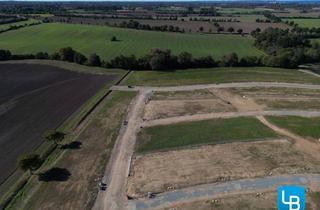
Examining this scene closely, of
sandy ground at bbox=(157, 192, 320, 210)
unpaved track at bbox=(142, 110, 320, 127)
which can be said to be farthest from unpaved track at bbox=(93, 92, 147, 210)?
sandy ground at bbox=(157, 192, 320, 210)

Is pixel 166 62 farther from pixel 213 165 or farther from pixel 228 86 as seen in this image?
pixel 213 165

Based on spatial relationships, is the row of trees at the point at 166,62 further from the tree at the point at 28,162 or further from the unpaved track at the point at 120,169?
the tree at the point at 28,162

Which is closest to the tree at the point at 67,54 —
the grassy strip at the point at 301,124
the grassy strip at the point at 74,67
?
the grassy strip at the point at 74,67

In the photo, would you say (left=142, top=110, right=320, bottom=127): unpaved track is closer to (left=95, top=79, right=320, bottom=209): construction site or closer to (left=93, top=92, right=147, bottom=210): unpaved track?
(left=95, top=79, right=320, bottom=209): construction site

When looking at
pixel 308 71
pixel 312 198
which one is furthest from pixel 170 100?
pixel 308 71

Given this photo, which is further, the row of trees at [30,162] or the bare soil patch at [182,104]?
the bare soil patch at [182,104]

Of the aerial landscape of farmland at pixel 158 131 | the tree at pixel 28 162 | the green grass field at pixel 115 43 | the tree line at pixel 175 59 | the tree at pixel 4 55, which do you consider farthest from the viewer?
the green grass field at pixel 115 43

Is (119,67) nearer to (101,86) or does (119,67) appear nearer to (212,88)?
(101,86)
